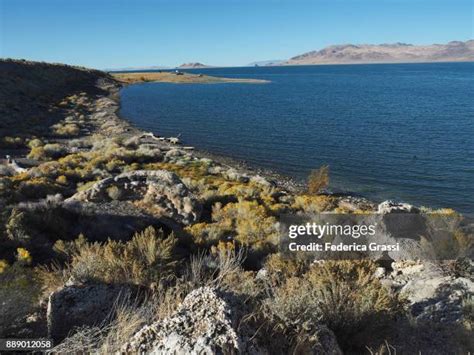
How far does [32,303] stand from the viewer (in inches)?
207

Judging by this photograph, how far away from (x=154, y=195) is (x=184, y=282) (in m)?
7.55

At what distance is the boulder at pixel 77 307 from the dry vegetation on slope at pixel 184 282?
0.04ft

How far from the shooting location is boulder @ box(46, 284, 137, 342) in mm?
4766

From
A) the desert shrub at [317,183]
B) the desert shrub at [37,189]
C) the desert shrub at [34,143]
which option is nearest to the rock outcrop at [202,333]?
the desert shrub at [37,189]

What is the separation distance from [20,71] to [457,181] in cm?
5793

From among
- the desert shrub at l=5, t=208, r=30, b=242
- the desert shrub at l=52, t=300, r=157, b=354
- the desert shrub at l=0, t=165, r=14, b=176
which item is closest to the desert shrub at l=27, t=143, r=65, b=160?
the desert shrub at l=0, t=165, r=14, b=176

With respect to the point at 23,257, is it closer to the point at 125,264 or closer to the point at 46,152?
the point at 125,264

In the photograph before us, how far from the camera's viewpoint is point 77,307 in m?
4.94

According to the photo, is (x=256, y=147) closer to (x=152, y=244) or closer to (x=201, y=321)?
(x=152, y=244)

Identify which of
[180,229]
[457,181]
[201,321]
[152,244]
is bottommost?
[457,181]

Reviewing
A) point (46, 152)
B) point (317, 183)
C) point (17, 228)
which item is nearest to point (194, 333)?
point (17, 228)

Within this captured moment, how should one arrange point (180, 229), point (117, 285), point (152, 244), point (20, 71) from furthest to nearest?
point (20, 71)
point (180, 229)
point (152, 244)
point (117, 285)

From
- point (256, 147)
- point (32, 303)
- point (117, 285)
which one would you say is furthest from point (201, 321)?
point (256, 147)

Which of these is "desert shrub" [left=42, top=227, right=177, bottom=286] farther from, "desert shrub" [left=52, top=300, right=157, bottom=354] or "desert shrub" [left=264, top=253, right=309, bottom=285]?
"desert shrub" [left=264, top=253, right=309, bottom=285]
